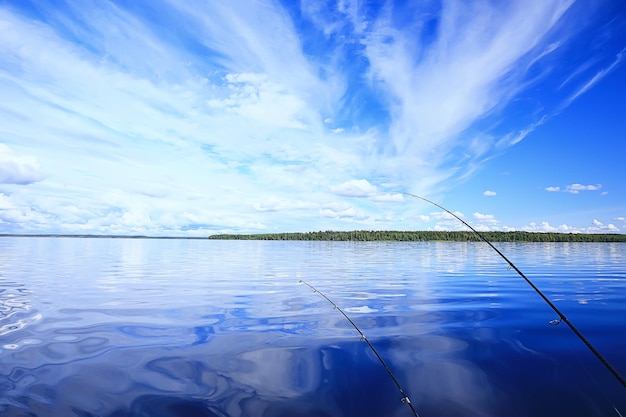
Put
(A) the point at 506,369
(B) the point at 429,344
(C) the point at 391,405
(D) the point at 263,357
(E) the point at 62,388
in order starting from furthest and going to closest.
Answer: (B) the point at 429,344 < (D) the point at 263,357 < (A) the point at 506,369 < (E) the point at 62,388 < (C) the point at 391,405

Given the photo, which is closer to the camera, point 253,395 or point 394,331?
point 253,395

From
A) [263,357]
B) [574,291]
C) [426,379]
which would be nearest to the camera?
[426,379]

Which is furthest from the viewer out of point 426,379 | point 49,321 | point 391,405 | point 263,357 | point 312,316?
point 312,316

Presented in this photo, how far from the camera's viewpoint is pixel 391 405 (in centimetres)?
621

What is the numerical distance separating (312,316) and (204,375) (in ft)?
18.7

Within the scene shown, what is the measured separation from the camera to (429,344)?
9500 millimetres

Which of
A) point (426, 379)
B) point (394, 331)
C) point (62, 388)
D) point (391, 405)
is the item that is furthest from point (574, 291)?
point (62, 388)

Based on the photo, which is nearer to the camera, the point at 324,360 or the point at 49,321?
the point at 324,360

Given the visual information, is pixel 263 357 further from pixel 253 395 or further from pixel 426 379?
pixel 426 379

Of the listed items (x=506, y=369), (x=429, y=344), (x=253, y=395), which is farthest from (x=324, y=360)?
(x=506, y=369)

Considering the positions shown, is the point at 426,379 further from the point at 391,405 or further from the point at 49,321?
the point at 49,321

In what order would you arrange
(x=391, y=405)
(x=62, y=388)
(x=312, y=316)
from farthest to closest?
(x=312, y=316)
(x=62, y=388)
(x=391, y=405)

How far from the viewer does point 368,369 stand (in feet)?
25.2

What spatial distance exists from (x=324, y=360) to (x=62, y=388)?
4907 mm
